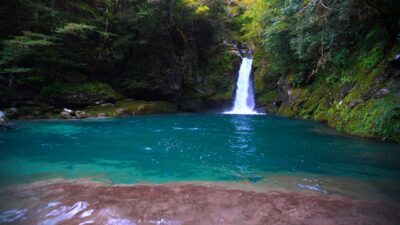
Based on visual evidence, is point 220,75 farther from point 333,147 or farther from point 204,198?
point 204,198

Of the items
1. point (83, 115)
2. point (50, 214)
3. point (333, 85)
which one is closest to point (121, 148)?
point (50, 214)

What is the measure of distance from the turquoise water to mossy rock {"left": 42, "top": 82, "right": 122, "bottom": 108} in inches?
286

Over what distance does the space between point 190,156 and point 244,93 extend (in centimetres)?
1708

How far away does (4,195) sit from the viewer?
15.9ft

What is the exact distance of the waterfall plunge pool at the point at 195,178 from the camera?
4117 mm

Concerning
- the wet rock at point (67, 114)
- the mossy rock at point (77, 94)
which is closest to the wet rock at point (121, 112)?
the mossy rock at point (77, 94)

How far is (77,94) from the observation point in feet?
64.3

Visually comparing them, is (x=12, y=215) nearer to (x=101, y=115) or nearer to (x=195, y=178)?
(x=195, y=178)

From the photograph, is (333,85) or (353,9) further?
(333,85)

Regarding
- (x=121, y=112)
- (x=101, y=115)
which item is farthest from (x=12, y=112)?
(x=121, y=112)

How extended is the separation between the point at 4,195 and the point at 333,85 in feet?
48.5

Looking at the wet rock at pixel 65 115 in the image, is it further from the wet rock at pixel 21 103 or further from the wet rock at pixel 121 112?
the wet rock at pixel 121 112

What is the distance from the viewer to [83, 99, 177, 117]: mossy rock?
1930 cm

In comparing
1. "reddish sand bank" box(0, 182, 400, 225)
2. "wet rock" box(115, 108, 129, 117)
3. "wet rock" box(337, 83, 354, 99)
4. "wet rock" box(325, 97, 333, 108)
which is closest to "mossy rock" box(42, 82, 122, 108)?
"wet rock" box(115, 108, 129, 117)
